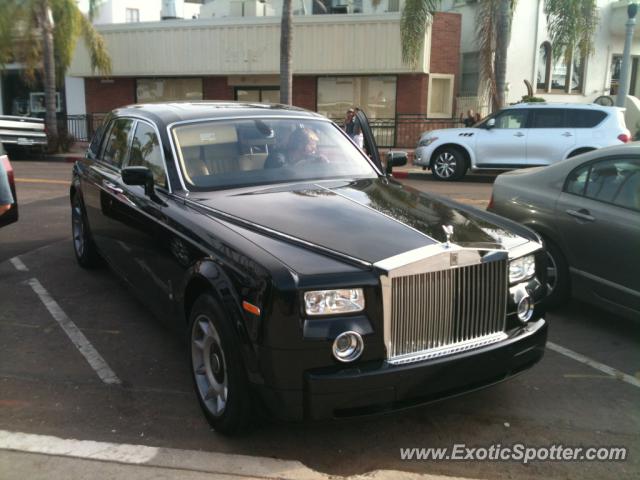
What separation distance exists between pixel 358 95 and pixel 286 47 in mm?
4952

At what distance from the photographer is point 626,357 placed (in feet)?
15.5

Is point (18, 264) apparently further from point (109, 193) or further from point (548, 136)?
point (548, 136)

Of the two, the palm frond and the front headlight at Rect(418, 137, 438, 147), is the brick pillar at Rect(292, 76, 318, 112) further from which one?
the front headlight at Rect(418, 137, 438, 147)

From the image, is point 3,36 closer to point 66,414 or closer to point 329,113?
point 329,113

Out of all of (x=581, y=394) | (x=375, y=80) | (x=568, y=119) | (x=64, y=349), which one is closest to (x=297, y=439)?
(x=581, y=394)

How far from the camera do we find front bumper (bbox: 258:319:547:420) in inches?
A: 119

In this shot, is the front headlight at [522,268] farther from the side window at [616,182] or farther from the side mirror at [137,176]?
the side mirror at [137,176]

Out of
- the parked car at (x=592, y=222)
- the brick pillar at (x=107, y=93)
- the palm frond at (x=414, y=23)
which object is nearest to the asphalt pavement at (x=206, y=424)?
the parked car at (x=592, y=222)

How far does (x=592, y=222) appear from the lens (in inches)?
202

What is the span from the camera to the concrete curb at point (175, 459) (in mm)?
3176

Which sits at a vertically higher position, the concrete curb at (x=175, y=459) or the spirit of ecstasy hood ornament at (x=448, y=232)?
the spirit of ecstasy hood ornament at (x=448, y=232)

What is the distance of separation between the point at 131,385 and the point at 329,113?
65.9 ft

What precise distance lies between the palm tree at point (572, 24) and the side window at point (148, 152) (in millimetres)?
15539

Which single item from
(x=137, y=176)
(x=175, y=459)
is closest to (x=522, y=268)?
(x=175, y=459)
